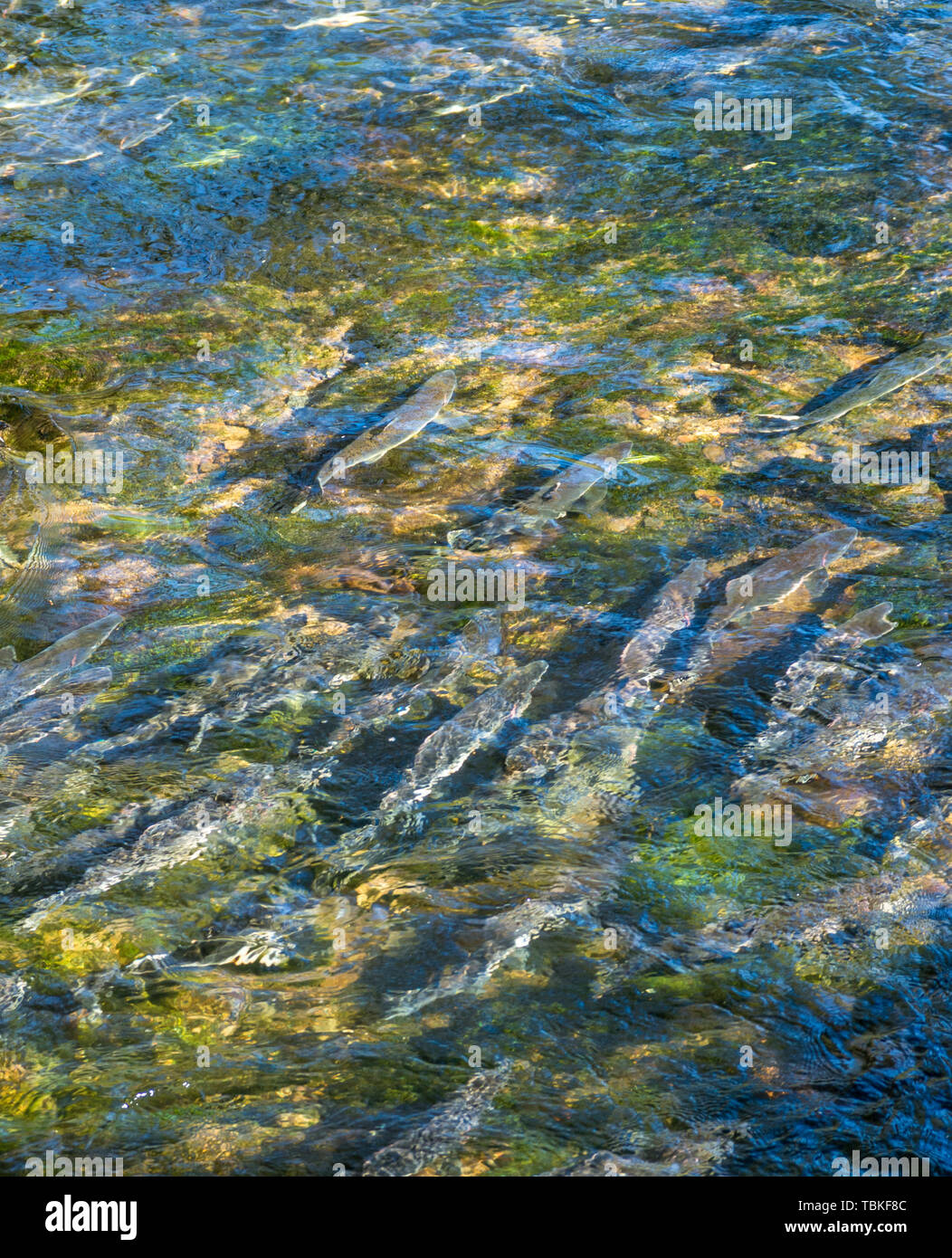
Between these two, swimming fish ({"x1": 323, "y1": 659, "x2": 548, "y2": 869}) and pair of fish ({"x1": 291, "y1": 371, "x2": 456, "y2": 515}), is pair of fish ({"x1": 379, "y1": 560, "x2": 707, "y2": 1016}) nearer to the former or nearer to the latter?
swimming fish ({"x1": 323, "y1": 659, "x2": 548, "y2": 869})

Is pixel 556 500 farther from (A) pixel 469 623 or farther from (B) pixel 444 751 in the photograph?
(B) pixel 444 751

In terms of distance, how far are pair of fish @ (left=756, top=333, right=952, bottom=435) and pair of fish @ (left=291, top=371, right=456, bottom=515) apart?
1556 mm

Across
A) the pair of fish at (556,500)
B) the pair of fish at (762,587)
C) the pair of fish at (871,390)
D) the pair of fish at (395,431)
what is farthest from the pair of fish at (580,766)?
the pair of fish at (395,431)

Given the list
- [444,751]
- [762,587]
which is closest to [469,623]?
[444,751]

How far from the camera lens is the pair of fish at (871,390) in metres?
5.39

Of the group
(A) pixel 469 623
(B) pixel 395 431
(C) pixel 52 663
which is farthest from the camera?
(B) pixel 395 431

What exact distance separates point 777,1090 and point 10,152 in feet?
24.7

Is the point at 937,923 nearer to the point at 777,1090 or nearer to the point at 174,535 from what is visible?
the point at 777,1090

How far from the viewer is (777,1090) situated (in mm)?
2709

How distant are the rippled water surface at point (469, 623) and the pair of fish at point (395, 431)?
76 mm

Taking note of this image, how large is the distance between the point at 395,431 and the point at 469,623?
4.69ft

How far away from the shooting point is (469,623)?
171 inches

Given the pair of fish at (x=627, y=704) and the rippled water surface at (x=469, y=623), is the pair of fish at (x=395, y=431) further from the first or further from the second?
the pair of fish at (x=627, y=704)

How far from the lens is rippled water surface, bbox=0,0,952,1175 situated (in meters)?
2.80
